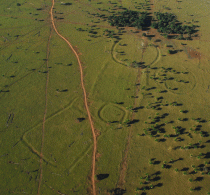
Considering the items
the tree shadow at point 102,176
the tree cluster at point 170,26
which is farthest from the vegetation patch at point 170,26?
the tree shadow at point 102,176

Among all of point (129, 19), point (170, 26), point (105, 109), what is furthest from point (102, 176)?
point (129, 19)

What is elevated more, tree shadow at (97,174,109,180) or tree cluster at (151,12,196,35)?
tree cluster at (151,12,196,35)

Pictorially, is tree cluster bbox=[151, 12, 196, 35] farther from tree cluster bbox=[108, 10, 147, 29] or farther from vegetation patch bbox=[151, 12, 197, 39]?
tree cluster bbox=[108, 10, 147, 29]

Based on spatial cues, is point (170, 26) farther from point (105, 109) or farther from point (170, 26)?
point (105, 109)

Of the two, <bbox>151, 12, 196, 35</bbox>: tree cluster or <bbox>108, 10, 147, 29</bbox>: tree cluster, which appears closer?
<bbox>151, 12, 196, 35</bbox>: tree cluster

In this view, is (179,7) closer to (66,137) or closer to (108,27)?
(108,27)

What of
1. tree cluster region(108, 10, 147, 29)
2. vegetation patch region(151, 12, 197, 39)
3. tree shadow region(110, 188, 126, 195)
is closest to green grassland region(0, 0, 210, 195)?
tree shadow region(110, 188, 126, 195)
